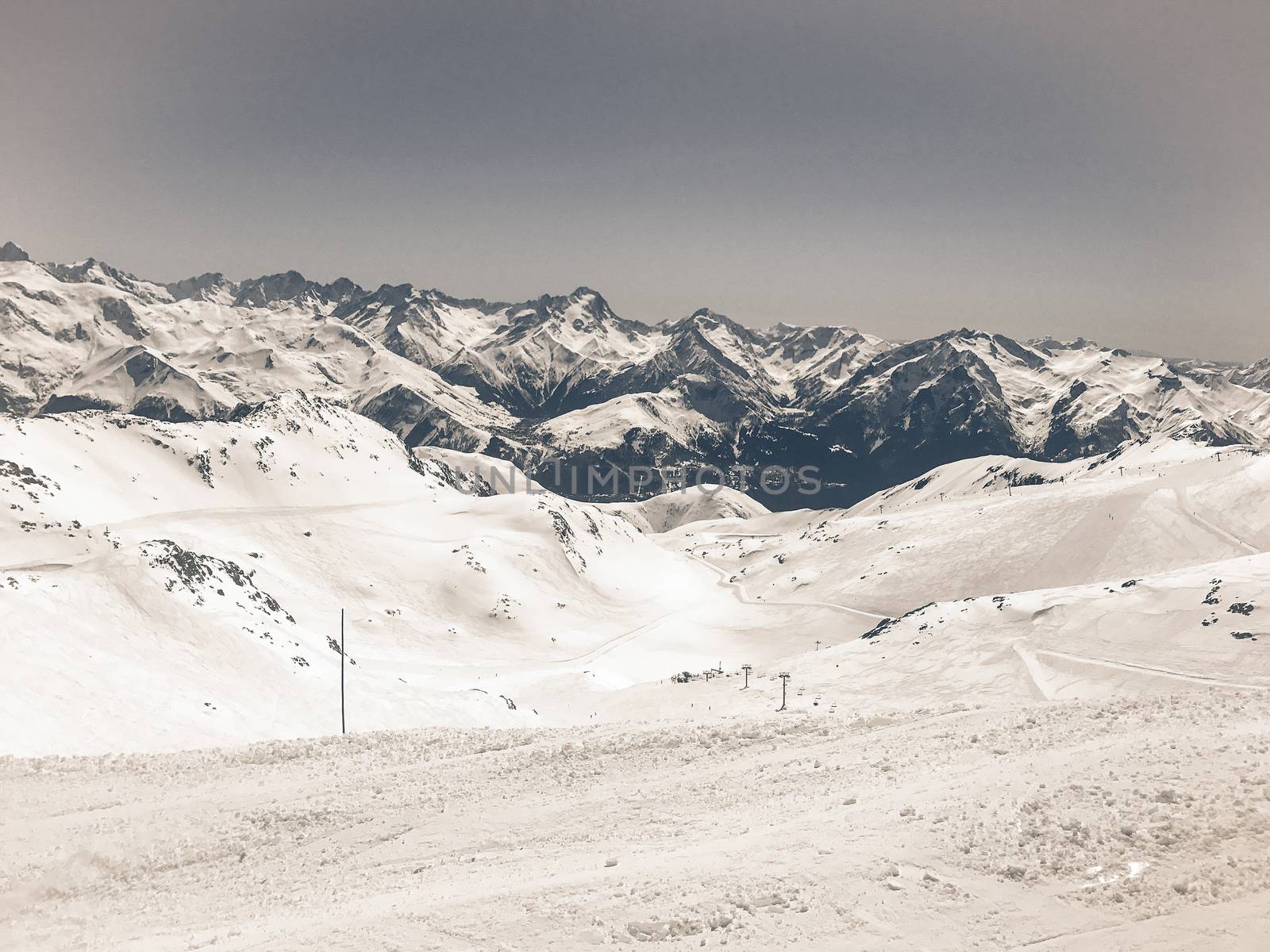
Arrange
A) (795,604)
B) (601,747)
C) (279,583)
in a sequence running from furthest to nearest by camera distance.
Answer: (795,604)
(279,583)
(601,747)

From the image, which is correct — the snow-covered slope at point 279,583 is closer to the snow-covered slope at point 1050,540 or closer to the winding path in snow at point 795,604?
the winding path in snow at point 795,604

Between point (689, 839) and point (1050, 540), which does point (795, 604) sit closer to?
point (1050, 540)

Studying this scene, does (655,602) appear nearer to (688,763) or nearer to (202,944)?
(688,763)

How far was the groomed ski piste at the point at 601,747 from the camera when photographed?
58.4ft

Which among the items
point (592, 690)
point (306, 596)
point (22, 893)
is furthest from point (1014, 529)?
point (22, 893)

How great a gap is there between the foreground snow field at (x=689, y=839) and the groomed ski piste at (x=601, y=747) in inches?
4.6

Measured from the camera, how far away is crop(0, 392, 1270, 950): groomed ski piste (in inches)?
701

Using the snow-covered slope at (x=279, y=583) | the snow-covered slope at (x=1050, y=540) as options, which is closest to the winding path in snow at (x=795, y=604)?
the snow-covered slope at (x=1050, y=540)

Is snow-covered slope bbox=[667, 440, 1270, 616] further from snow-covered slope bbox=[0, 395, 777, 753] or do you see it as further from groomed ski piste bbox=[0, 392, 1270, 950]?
snow-covered slope bbox=[0, 395, 777, 753]

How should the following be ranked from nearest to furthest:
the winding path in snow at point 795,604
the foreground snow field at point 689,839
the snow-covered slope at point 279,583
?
1. the foreground snow field at point 689,839
2. the snow-covered slope at point 279,583
3. the winding path in snow at point 795,604

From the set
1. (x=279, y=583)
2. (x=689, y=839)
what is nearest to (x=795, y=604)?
(x=279, y=583)

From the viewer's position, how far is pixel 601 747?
32.6 metres

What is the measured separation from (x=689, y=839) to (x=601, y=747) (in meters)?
10.3

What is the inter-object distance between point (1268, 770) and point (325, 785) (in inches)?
1173
